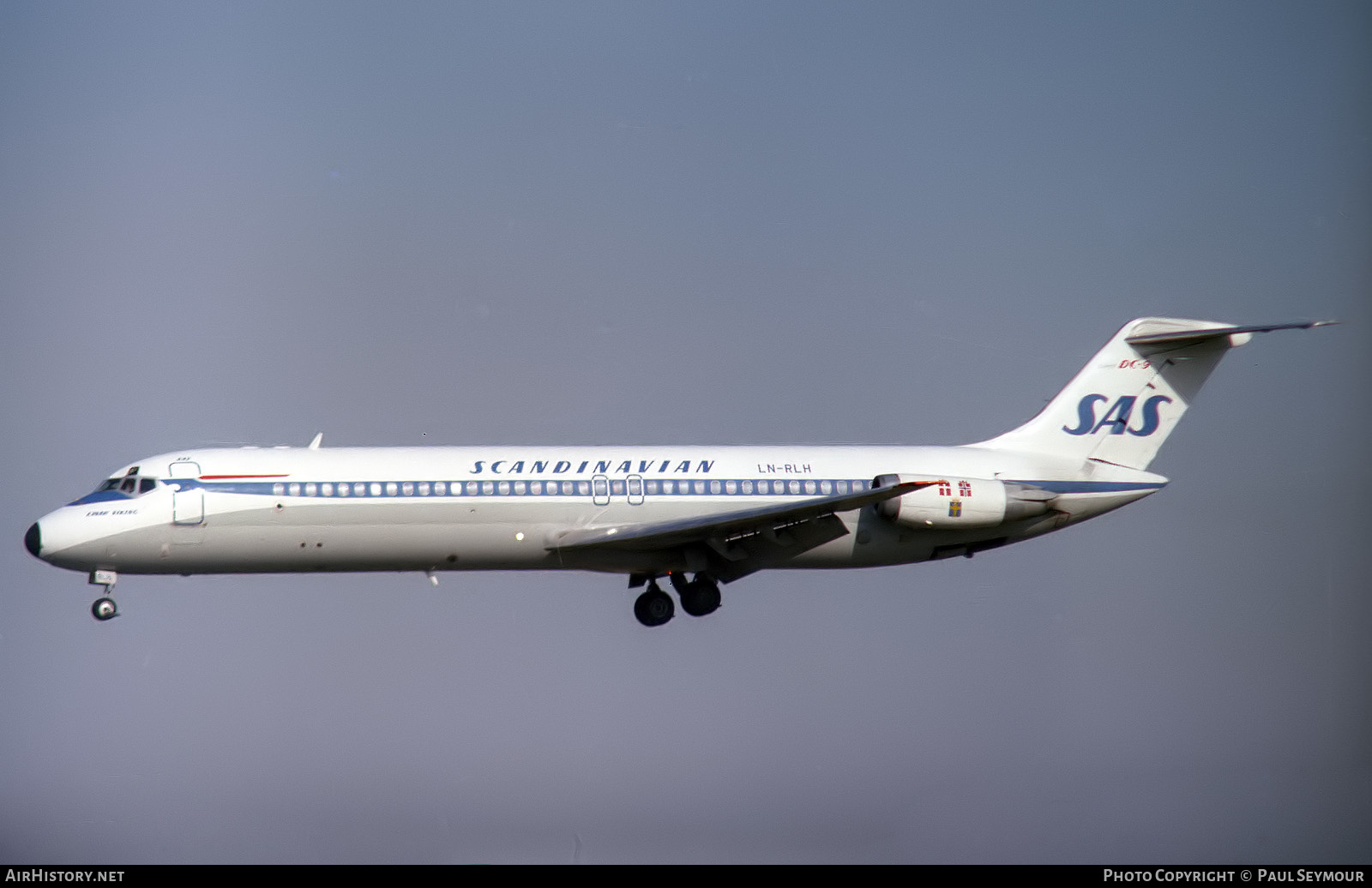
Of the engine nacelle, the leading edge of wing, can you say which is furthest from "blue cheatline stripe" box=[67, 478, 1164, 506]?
the engine nacelle

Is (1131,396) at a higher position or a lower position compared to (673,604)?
higher

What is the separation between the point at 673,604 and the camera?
49.8 meters

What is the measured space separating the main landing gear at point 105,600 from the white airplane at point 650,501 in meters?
0.05

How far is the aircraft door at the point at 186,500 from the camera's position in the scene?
150 ft

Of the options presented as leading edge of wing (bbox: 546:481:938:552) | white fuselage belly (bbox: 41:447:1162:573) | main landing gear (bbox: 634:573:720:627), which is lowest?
main landing gear (bbox: 634:573:720:627)

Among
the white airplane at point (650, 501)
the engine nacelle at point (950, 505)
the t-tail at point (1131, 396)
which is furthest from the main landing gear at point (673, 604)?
the t-tail at point (1131, 396)

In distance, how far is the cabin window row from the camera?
151 feet

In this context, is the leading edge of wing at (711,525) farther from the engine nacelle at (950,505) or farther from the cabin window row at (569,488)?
the cabin window row at (569,488)

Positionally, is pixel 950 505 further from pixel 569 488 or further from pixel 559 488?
pixel 559 488

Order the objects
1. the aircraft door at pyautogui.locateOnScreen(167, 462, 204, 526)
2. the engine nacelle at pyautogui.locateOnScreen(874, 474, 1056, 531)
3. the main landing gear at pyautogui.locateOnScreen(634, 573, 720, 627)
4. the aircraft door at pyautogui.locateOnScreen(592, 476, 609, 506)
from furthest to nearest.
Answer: the main landing gear at pyautogui.locateOnScreen(634, 573, 720, 627) < the engine nacelle at pyautogui.locateOnScreen(874, 474, 1056, 531) < the aircraft door at pyautogui.locateOnScreen(592, 476, 609, 506) < the aircraft door at pyautogui.locateOnScreen(167, 462, 204, 526)

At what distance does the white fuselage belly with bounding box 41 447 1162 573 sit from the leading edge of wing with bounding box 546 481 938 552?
0.86 ft

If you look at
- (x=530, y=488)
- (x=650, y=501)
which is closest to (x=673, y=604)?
(x=650, y=501)

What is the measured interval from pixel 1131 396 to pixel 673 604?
12173mm

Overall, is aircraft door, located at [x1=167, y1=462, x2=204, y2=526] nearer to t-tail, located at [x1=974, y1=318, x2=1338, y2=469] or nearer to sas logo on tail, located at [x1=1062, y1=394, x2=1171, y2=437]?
t-tail, located at [x1=974, y1=318, x2=1338, y2=469]
